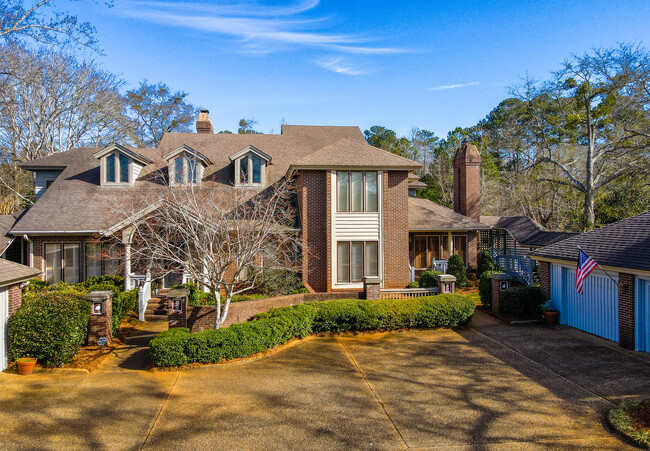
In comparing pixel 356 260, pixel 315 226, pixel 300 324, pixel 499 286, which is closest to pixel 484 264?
pixel 499 286

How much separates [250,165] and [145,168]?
5.92 m

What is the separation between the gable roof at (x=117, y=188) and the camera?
17.4 m

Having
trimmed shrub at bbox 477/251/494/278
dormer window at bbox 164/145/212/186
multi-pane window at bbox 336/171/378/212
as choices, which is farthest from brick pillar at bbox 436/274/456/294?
dormer window at bbox 164/145/212/186

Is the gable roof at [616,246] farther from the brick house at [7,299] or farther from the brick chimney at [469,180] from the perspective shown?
the brick house at [7,299]

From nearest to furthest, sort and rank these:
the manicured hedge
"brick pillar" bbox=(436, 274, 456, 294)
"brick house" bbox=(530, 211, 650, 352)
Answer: the manicured hedge
"brick house" bbox=(530, 211, 650, 352)
"brick pillar" bbox=(436, 274, 456, 294)

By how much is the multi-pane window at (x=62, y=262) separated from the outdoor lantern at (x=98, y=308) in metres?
7.21

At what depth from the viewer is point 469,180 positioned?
924 inches

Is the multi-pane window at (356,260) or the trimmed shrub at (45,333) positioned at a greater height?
the multi-pane window at (356,260)

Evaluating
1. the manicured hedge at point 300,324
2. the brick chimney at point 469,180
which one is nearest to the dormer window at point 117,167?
the manicured hedge at point 300,324

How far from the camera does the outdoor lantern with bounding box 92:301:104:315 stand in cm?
1179

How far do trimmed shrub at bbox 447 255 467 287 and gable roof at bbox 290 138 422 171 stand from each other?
557 cm

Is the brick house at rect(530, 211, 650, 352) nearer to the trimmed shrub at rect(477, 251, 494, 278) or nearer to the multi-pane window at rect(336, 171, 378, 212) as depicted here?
the trimmed shrub at rect(477, 251, 494, 278)

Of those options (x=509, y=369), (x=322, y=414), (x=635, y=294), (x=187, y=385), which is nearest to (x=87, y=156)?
(x=187, y=385)

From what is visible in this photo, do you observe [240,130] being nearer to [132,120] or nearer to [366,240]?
[132,120]
